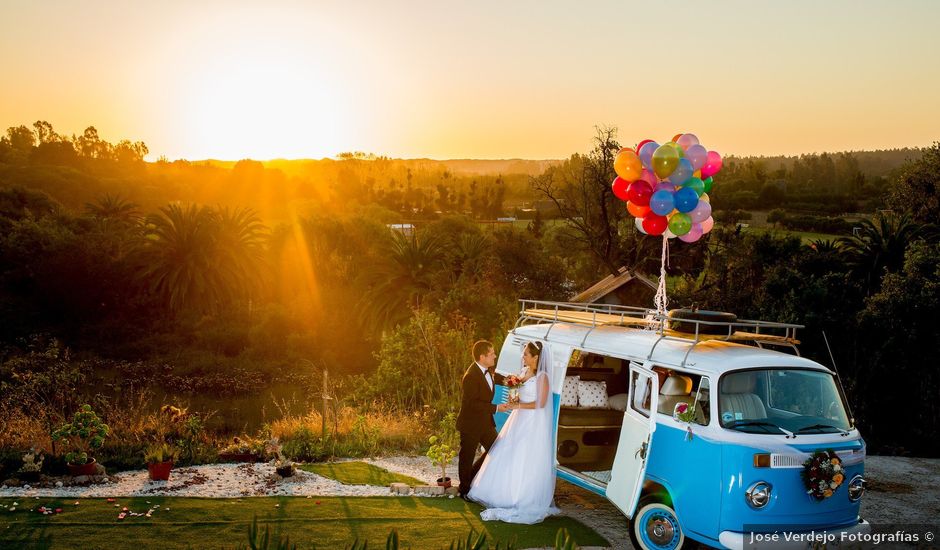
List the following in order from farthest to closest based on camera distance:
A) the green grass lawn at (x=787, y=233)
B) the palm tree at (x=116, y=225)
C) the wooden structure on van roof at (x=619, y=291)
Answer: the palm tree at (x=116, y=225)
the green grass lawn at (x=787, y=233)
the wooden structure on van roof at (x=619, y=291)

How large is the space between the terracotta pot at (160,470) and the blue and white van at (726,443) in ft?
19.3

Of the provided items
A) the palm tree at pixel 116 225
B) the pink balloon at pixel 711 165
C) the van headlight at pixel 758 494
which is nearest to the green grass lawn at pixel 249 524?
the van headlight at pixel 758 494

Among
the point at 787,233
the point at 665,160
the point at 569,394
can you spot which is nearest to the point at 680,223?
the point at 665,160

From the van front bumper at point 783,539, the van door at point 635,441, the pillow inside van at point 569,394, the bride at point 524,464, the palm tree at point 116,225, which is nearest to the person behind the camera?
the van front bumper at point 783,539

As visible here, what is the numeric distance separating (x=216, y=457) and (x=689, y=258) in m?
26.2

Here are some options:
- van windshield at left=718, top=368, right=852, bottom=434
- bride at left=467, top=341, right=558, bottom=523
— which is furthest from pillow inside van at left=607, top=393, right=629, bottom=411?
van windshield at left=718, top=368, right=852, bottom=434

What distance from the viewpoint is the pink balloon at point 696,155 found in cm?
1064

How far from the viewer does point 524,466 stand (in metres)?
10.1

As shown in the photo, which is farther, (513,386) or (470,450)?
(470,450)

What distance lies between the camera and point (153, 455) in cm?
1133

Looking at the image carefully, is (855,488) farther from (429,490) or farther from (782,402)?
(429,490)

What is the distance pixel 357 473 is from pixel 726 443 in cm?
668

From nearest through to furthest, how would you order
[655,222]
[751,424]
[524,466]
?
[751,424]
[524,466]
[655,222]

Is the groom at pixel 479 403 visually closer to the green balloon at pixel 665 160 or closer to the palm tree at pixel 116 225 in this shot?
the green balloon at pixel 665 160
